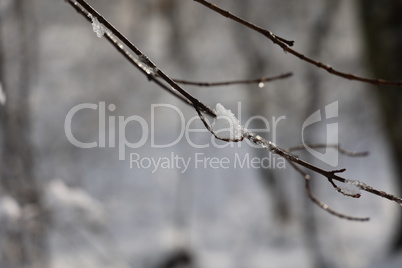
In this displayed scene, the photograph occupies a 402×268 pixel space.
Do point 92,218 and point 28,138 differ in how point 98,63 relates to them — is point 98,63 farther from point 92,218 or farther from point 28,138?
point 92,218

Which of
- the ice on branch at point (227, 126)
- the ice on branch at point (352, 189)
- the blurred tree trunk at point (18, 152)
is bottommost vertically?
the ice on branch at point (352, 189)

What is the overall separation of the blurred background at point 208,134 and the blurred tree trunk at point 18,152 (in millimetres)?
29

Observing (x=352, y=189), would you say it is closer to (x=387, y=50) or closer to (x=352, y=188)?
(x=352, y=188)

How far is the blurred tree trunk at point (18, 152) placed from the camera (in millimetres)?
2371

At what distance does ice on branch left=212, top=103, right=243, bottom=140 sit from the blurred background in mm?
2786

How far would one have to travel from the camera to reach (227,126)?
80cm

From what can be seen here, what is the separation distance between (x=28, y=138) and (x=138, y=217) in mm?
4897

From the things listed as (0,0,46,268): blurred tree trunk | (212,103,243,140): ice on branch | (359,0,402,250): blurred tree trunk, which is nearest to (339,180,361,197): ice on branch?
(212,103,243,140): ice on branch

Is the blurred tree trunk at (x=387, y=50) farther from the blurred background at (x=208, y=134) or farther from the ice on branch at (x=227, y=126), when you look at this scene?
the ice on branch at (x=227, y=126)

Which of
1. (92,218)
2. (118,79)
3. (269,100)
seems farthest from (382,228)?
(92,218)

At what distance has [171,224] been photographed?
25.6 ft

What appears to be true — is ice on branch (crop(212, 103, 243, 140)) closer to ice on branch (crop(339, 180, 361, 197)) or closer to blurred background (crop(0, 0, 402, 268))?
ice on branch (crop(339, 180, 361, 197))

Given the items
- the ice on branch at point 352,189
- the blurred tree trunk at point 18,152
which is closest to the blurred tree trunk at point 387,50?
the blurred tree trunk at point 18,152

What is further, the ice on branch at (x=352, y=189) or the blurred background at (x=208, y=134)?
the blurred background at (x=208, y=134)
